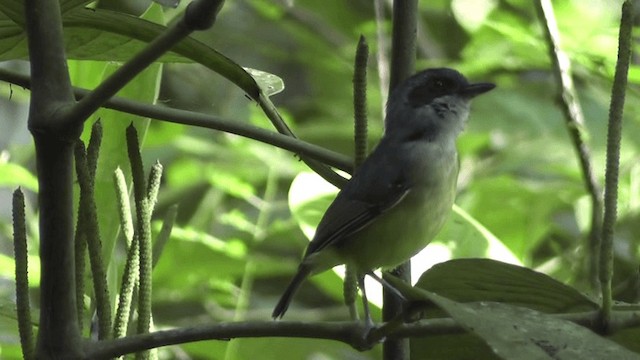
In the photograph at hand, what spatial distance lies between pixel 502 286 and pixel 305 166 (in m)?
1.32

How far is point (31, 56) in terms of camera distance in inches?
25.0

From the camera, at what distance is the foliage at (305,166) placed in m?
1.07

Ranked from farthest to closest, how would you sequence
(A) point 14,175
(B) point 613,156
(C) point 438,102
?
(A) point 14,175 < (C) point 438,102 < (B) point 613,156

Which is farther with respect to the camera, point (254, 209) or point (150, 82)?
point (254, 209)

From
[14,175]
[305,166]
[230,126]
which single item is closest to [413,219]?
[230,126]

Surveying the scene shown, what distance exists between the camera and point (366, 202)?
1.34m

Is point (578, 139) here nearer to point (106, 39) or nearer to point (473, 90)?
point (473, 90)

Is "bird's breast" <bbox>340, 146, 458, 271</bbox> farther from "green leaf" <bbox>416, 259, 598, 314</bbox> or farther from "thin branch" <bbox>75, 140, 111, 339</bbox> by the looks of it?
"thin branch" <bbox>75, 140, 111, 339</bbox>

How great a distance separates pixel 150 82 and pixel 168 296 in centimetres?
101

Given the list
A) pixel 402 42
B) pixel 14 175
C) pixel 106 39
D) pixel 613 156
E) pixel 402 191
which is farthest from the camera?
pixel 14 175

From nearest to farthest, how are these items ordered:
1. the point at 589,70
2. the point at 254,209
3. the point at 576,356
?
the point at 576,356 → the point at 589,70 → the point at 254,209

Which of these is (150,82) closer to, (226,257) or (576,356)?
(576,356)

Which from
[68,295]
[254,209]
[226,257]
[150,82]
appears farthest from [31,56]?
[254,209]

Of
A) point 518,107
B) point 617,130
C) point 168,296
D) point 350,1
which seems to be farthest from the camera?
point 350,1
